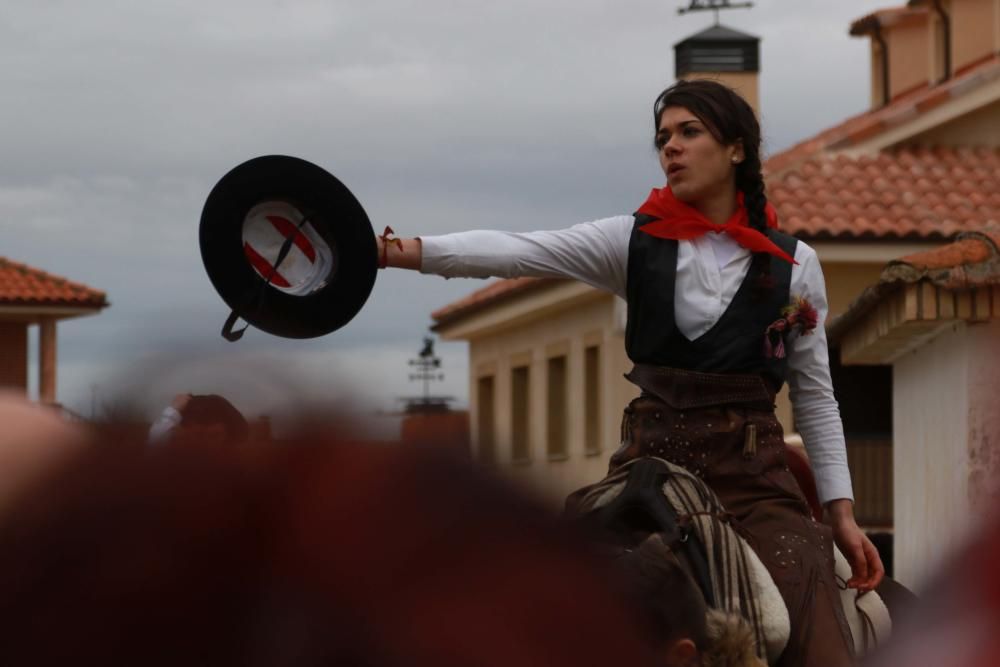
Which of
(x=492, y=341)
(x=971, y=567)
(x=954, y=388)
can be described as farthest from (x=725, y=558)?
(x=492, y=341)

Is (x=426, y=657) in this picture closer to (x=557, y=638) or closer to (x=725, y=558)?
(x=557, y=638)

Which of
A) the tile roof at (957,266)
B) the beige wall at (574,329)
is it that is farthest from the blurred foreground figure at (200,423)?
the beige wall at (574,329)

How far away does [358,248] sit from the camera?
2309 millimetres

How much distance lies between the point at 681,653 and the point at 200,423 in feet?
1.35

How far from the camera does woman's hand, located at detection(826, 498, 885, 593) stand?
10.6ft

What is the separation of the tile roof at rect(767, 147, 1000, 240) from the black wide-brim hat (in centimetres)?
1907

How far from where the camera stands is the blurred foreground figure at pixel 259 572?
2.24 ft

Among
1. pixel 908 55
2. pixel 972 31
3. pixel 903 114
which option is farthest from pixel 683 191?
pixel 908 55

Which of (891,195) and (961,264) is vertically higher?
(891,195)

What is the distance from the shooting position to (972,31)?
2962cm

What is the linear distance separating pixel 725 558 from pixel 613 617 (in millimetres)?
1989

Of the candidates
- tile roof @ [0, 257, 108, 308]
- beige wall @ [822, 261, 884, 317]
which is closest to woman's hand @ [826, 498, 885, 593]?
beige wall @ [822, 261, 884, 317]

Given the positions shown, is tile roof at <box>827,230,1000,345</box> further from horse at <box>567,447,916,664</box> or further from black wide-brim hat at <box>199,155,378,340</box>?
black wide-brim hat at <box>199,155,378,340</box>

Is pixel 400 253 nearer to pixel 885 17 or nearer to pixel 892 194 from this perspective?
pixel 892 194
